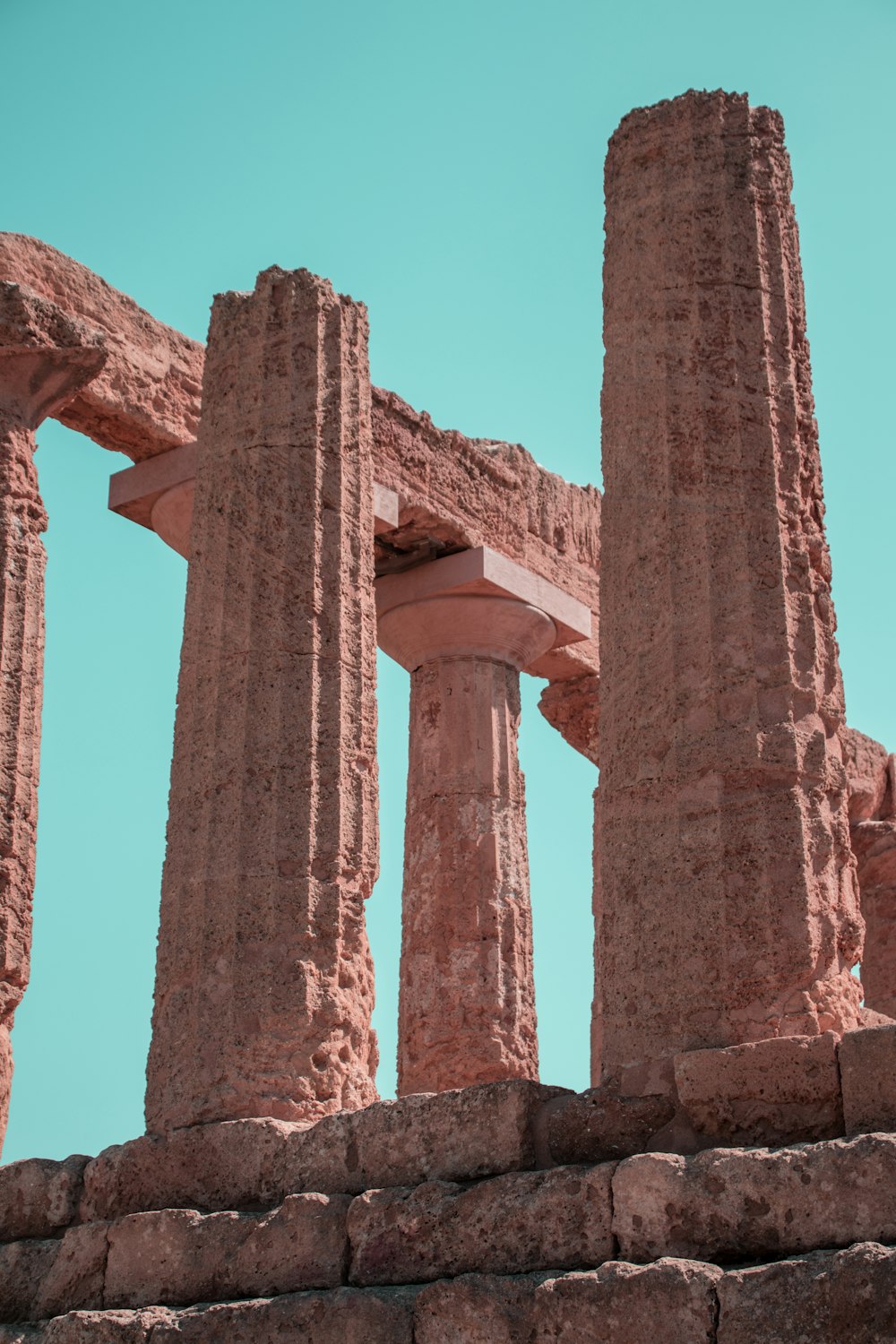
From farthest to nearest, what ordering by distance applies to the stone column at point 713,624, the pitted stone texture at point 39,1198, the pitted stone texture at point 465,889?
1. the pitted stone texture at point 465,889
2. the pitted stone texture at point 39,1198
3. the stone column at point 713,624

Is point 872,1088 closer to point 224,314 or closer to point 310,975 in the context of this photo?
point 310,975

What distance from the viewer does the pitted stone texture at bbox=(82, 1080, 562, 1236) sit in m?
8.24

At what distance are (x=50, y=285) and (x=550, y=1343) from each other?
10.4 meters

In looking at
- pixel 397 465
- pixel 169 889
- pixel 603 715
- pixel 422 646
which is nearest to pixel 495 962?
pixel 422 646

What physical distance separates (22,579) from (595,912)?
21.1 ft

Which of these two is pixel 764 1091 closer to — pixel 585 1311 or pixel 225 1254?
pixel 585 1311

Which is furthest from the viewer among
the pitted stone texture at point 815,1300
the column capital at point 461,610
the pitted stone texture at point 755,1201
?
the column capital at point 461,610

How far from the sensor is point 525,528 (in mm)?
18797

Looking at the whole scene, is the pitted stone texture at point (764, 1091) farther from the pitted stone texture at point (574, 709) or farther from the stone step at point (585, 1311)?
the pitted stone texture at point (574, 709)

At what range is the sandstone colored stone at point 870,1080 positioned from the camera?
706cm

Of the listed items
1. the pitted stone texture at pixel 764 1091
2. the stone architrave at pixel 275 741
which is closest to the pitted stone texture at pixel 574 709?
the stone architrave at pixel 275 741

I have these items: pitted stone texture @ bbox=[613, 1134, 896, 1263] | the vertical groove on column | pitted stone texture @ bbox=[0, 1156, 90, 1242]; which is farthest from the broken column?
pitted stone texture @ bbox=[613, 1134, 896, 1263]

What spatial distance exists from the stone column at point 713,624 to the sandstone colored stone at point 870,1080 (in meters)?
0.74

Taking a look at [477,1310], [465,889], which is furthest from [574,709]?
[477,1310]
